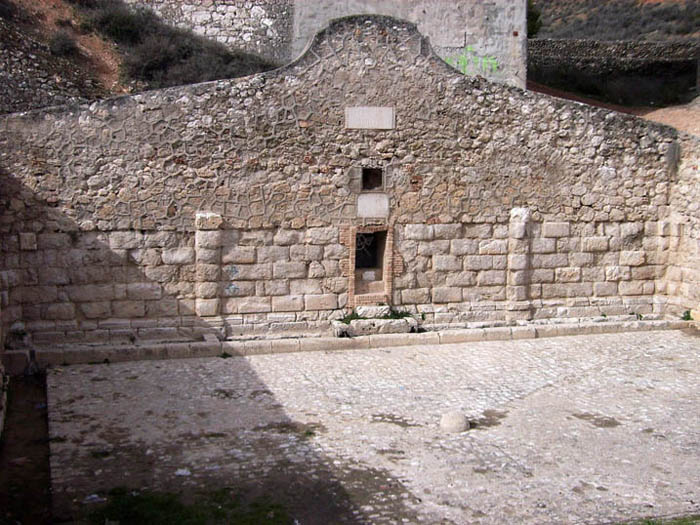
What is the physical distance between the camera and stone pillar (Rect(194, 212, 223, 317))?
1077 cm

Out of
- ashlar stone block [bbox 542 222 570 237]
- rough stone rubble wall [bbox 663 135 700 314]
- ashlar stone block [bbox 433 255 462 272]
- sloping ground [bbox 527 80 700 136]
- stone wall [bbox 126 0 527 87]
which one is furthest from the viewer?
sloping ground [bbox 527 80 700 136]

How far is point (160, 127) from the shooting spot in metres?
10.5

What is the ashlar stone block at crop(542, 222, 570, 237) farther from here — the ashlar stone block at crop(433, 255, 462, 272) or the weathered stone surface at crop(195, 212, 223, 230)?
the weathered stone surface at crop(195, 212, 223, 230)

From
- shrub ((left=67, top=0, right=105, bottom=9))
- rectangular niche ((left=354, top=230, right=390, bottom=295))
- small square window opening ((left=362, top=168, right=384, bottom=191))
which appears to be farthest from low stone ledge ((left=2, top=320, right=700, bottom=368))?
shrub ((left=67, top=0, right=105, bottom=9))

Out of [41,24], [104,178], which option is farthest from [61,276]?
[41,24]

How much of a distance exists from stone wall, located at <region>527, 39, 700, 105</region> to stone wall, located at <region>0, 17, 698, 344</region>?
15.4 m

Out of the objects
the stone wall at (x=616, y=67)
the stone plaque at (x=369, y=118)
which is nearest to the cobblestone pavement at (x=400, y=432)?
the stone plaque at (x=369, y=118)

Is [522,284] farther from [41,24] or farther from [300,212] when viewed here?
[41,24]

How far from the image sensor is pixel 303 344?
10.9 metres

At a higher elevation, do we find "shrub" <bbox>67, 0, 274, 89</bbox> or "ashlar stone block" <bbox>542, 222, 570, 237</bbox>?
"shrub" <bbox>67, 0, 274, 89</bbox>

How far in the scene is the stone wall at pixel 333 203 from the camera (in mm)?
10336

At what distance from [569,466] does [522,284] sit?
541 cm

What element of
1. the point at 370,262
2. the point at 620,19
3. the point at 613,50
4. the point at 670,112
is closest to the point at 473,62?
the point at 670,112

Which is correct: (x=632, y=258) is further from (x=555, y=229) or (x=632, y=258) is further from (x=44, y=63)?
(x=44, y=63)
